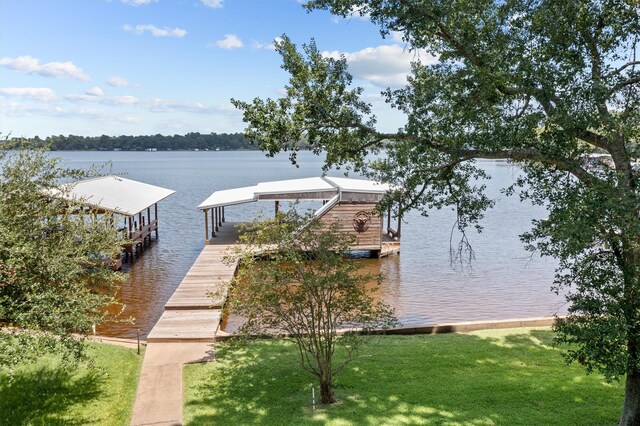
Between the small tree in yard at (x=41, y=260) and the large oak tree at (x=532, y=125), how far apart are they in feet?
11.2

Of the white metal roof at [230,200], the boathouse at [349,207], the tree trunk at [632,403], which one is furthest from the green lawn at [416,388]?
the white metal roof at [230,200]

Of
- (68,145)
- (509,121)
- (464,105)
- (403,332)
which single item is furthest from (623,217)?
(68,145)

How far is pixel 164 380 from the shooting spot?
9.37 meters

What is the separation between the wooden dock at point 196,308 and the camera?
11.8 m

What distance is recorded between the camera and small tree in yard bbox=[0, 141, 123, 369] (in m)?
6.52

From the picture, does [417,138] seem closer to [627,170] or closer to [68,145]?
[627,170]

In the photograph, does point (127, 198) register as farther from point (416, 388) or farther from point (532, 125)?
point (532, 125)

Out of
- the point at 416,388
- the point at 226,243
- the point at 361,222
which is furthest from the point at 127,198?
the point at 416,388

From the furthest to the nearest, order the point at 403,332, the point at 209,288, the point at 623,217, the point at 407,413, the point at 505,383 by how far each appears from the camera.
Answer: the point at 209,288, the point at 403,332, the point at 505,383, the point at 407,413, the point at 623,217

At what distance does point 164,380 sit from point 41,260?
3475 mm

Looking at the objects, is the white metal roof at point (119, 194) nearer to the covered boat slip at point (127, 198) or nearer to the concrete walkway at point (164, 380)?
the covered boat slip at point (127, 198)

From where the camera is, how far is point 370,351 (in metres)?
11.0

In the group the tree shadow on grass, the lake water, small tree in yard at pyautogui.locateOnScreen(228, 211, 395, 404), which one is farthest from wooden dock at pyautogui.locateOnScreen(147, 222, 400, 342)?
the tree shadow on grass

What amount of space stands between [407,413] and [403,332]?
4607 mm
